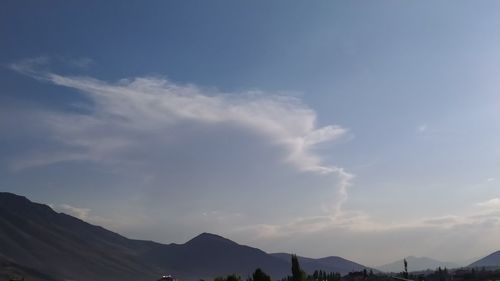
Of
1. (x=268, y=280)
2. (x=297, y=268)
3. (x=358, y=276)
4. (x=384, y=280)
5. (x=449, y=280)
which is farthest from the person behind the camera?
(x=358, y=276)

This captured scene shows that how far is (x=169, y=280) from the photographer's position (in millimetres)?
117375

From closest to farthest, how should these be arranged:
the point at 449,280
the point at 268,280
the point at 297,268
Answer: the point at 268,280 → the point at 297,268 → the point at 449,280

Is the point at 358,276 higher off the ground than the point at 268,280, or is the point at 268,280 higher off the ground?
the point at 358,276

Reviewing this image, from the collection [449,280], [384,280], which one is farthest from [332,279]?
[449,280]

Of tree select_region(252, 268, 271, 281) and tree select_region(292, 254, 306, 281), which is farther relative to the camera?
tree select_region(292, 254, 306, 281)

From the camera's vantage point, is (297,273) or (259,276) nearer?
(259,276)

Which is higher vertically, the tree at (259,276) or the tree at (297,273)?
the tree at (297,273)

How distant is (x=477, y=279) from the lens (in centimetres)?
14625

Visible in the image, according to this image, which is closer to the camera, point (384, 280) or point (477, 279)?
point (384, 280)

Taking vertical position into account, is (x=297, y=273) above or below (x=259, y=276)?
above

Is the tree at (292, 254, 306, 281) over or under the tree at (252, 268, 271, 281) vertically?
over

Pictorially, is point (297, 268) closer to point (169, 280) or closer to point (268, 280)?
point (268, 280)

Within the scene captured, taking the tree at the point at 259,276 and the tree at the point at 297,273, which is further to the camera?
the tree at the point at 297,273

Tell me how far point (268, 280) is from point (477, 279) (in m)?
100
